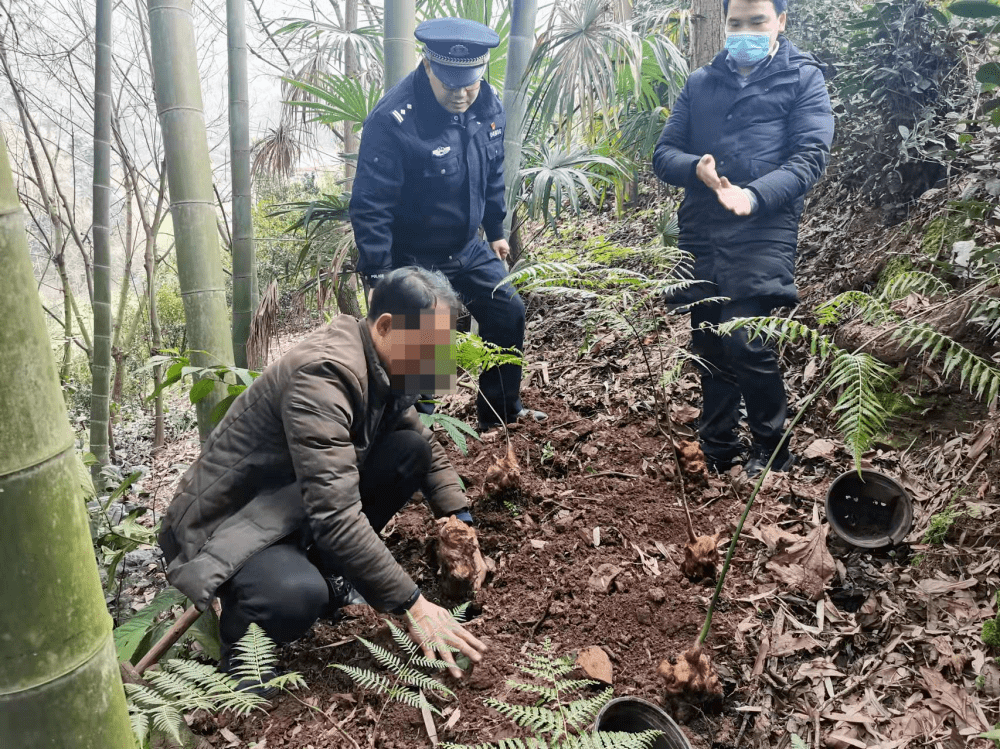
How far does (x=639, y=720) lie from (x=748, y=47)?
2.61m

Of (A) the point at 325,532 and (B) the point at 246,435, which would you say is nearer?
(A) the point at 325,532

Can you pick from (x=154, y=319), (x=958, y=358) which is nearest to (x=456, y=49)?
(x=958, y=358)

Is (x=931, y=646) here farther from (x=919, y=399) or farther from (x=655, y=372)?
(x=655, y=372)

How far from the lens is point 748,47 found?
293 centimetres

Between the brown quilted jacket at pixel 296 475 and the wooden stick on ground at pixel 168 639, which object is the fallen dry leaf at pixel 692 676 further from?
the wooden stick on ground at pixel 168 639

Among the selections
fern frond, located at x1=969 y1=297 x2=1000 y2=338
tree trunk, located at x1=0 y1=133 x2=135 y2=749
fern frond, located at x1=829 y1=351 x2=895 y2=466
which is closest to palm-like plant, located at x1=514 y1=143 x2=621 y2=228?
fern frond, located at x1=969 y1=297 x2=1000 y2=338

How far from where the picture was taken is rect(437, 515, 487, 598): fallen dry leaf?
7.75 ft

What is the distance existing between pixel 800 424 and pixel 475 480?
1602 mm

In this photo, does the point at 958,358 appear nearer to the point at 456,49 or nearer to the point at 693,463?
the point at 693,463

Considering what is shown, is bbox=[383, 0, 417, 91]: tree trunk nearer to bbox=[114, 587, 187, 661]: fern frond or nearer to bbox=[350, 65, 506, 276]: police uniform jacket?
bbox=[350, 65, 506, 276]: police uniform jacket

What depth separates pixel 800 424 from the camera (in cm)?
343

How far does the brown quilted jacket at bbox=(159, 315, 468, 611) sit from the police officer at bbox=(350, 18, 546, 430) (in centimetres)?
117

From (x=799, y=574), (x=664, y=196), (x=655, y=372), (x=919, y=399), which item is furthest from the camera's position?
(x=664, y=196)

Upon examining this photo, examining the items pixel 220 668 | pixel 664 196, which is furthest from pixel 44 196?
pixel 220 668
